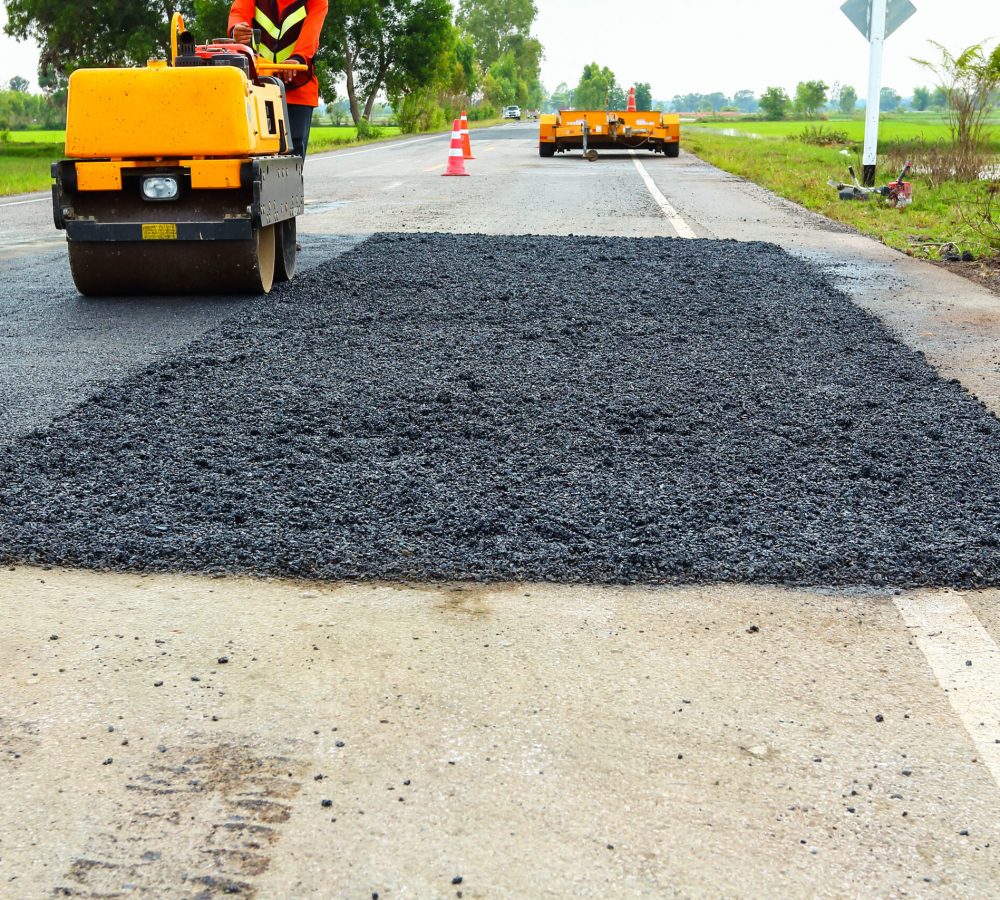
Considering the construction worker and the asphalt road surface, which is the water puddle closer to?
the construction worker

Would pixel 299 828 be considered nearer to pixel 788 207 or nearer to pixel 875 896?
pixel 875 896

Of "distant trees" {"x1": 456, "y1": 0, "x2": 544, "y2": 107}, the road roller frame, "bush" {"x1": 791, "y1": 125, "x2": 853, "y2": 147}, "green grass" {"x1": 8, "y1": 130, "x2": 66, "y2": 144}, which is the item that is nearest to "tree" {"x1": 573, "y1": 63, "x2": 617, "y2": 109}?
"distant trees" {"x1": 456, "y1": 0, "x2": 544, "y2": 107}

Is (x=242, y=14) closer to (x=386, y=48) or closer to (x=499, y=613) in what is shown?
(x=499, y=613)

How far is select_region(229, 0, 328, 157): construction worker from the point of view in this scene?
9.14m

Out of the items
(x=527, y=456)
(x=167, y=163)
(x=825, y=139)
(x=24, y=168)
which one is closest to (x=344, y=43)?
(x=825, y=139)

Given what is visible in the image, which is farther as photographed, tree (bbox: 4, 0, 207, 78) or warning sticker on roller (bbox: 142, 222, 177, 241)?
tree (bbox: 4, 0, 207, 78)

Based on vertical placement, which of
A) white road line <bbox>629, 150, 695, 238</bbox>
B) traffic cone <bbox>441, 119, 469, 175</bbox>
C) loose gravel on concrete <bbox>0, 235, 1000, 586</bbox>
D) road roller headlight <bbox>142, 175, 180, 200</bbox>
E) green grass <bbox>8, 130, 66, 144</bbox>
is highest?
green grass <bbox>8, 130, 66, 144</bbox>

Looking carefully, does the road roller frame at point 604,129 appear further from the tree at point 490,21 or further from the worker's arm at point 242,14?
the tree at point 490,21

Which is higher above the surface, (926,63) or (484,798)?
(926,63)

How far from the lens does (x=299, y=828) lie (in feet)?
7.41

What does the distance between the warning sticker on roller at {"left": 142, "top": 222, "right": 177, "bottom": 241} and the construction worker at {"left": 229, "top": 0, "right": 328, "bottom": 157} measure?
6.16 ft

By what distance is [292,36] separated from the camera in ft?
30.5

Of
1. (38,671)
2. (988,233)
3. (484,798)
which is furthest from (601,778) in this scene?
(988,233)

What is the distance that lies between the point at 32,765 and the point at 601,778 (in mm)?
1235
